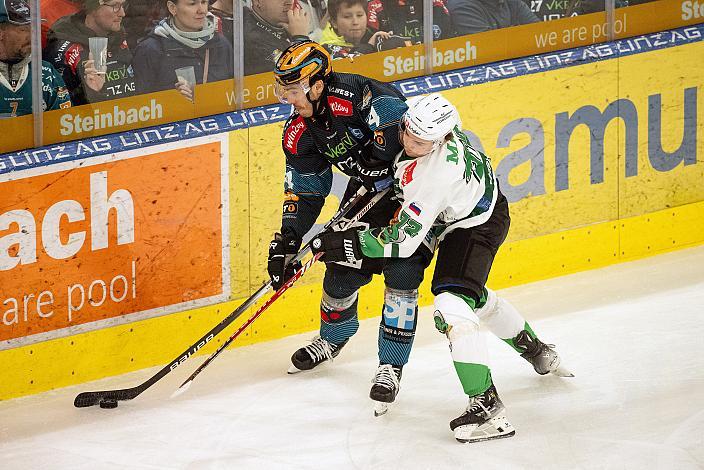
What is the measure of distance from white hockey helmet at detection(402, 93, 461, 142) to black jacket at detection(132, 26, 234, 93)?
1.36m

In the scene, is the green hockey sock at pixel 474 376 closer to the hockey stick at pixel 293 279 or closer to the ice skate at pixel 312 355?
the hockey stick at pixel 293 279

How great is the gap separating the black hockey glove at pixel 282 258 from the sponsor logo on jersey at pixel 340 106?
50cm

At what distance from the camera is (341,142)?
482 centimetres

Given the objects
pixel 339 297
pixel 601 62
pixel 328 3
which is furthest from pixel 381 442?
pixel 601 62

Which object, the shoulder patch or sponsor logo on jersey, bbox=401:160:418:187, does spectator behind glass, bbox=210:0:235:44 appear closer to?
the shoulder patch

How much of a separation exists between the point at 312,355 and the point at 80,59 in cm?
140

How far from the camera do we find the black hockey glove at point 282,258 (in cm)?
486

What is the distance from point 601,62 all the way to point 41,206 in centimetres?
278

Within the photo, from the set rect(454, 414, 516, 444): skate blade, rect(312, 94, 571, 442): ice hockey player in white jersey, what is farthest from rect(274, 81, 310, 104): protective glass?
rect(454, 414, 516, 444): skate blade

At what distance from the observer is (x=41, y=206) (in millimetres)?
5059

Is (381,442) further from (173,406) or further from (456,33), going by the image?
(456,33)

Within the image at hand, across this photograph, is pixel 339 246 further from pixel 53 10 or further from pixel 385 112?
pixel 53 10

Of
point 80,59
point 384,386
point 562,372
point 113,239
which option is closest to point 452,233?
point 384,386

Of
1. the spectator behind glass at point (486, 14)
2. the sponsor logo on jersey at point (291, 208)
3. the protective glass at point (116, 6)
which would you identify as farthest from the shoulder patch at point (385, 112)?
the spectator behind glass at point (486, 14)
